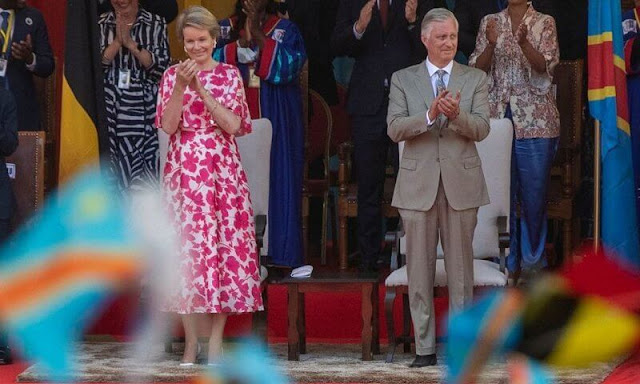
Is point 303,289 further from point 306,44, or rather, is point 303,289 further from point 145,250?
point 145,250

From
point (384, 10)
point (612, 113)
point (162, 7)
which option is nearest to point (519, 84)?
point (612, 113)

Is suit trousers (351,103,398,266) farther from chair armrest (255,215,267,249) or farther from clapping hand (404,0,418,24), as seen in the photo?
chair armrest (255,215,267,249)

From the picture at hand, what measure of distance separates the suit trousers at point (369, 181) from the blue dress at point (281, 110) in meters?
0.40

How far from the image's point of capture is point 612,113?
585 cm

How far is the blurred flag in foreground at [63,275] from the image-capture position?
0.45 m

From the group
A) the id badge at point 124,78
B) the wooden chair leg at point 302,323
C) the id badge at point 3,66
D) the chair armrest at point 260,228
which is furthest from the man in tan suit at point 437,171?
the id badge at point 3,66

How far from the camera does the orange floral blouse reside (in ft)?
→ 20.3

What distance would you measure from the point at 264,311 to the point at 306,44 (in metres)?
2.47

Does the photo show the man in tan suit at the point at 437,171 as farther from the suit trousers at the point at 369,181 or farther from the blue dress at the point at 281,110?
the blue dress at the point at 281,110

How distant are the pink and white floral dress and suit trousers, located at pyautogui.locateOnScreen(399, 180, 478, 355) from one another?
674 mm

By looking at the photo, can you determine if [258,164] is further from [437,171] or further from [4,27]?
[4,27]

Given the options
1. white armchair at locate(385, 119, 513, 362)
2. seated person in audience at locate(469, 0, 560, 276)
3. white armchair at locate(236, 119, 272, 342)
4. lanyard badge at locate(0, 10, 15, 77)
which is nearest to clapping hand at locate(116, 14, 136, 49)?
lanyard badge at locate(0, 10, 15, 77)

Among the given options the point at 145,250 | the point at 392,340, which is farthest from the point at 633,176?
the point at 145,250

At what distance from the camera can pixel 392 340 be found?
17.8ft
